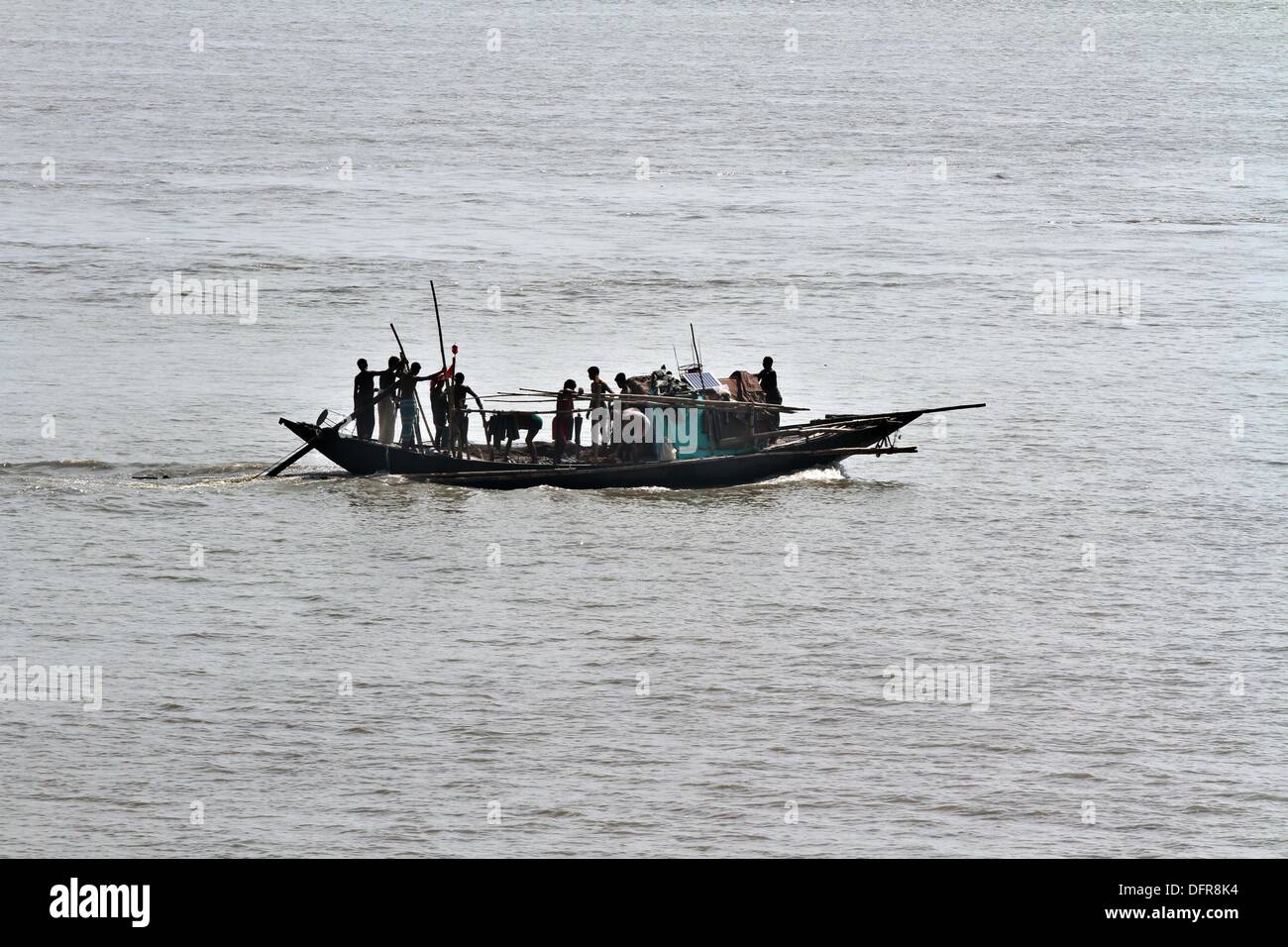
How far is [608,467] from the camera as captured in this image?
29.7 m

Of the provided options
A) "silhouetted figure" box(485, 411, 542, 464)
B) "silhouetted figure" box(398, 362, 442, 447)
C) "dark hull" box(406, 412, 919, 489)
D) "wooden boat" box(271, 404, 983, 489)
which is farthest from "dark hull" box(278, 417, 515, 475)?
"silhouetted figure" box(485, 411, 542, 464)

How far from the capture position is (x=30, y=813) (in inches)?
752

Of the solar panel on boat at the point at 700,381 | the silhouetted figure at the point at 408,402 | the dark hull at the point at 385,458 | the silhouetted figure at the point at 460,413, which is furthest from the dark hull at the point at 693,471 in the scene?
the solar panel on boat at the point at 700,381

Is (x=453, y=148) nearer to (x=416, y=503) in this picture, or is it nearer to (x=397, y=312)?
(x=397, y=312)

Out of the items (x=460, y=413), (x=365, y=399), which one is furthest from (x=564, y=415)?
(x=365, y=399)

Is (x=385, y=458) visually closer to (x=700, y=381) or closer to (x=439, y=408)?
(x=439, y=408)

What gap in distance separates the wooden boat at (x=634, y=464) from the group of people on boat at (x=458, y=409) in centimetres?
27

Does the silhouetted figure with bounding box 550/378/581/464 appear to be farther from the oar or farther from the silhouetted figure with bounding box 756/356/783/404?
the silhouetted figure with bounding box 756/356/783/404

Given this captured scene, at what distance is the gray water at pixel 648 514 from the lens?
65.6 feet

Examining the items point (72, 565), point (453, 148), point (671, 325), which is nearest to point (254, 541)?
point (72, 565)

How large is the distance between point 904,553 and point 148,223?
32738mm

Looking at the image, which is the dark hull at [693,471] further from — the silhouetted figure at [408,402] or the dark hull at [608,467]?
the silhouetted figure at [408,402]

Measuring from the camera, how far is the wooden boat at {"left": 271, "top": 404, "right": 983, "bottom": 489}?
97.8 feet

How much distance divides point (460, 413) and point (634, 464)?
2.78 m
